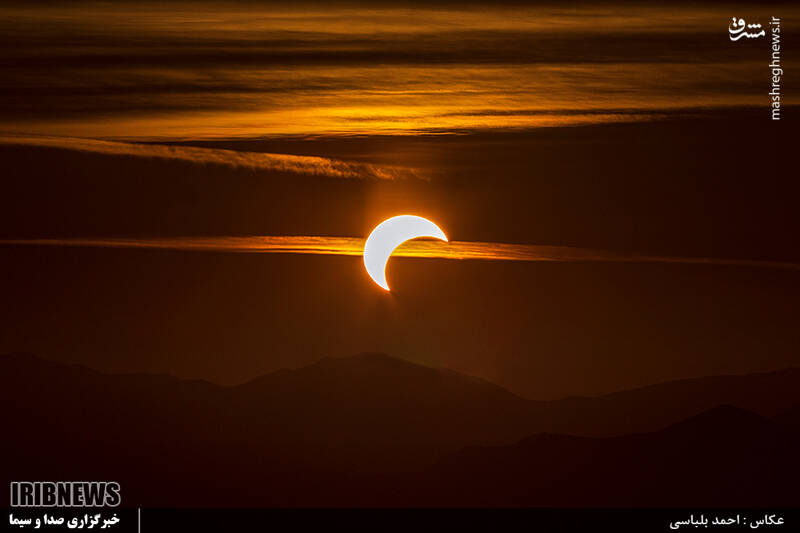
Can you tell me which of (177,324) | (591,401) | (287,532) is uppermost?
(177,324)

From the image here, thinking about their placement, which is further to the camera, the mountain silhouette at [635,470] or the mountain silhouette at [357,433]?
the mountain silhouette at [635,470]

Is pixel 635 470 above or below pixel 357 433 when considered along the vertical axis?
below

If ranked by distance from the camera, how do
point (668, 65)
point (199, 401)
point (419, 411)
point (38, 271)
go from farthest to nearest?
point (199, 401) → point (419, 411) → point (38, 271) → point (668, 65)

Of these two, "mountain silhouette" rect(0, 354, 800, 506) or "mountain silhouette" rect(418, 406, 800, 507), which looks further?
"mountain silhouette" rect(418, 406, 800, 507)

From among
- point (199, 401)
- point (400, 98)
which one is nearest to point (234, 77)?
point (400, 98)

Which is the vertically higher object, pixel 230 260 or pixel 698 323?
pixel 230 260

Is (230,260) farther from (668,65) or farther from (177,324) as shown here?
(668,65)

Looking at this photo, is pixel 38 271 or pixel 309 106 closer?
pixel 309 106

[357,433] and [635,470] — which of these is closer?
[357,433]
